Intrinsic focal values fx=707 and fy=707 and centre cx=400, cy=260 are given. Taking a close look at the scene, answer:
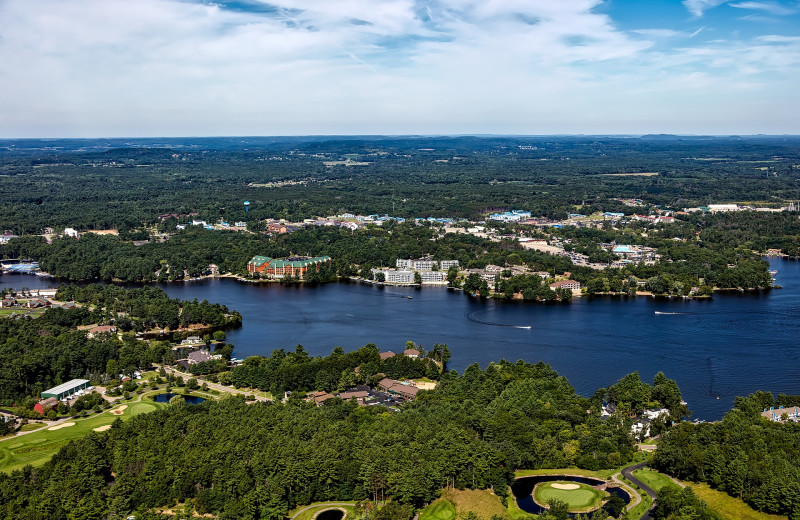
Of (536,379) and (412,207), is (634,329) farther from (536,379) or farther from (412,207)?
(412,207)

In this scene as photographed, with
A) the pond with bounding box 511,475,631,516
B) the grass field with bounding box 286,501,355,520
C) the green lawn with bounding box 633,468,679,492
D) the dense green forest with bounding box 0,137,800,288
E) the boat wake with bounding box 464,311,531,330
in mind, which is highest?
the dense green forest with bounding box 0,137,800,288

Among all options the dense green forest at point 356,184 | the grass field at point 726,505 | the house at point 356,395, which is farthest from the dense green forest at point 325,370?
the dense green forest at point 356,184

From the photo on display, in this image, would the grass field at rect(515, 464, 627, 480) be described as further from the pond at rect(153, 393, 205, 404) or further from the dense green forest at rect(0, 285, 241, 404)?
the dense green forest at rect(0, 285, 241, 404)

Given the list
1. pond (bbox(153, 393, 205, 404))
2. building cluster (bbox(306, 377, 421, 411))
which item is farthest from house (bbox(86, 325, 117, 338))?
building cluster (bbox(306, 377, 421, 411))

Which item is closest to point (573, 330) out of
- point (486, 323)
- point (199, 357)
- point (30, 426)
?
point (486, 323)

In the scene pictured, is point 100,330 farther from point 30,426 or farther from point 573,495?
point 573,495

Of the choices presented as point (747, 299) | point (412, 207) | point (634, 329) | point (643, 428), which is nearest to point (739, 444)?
point (643, 428)
